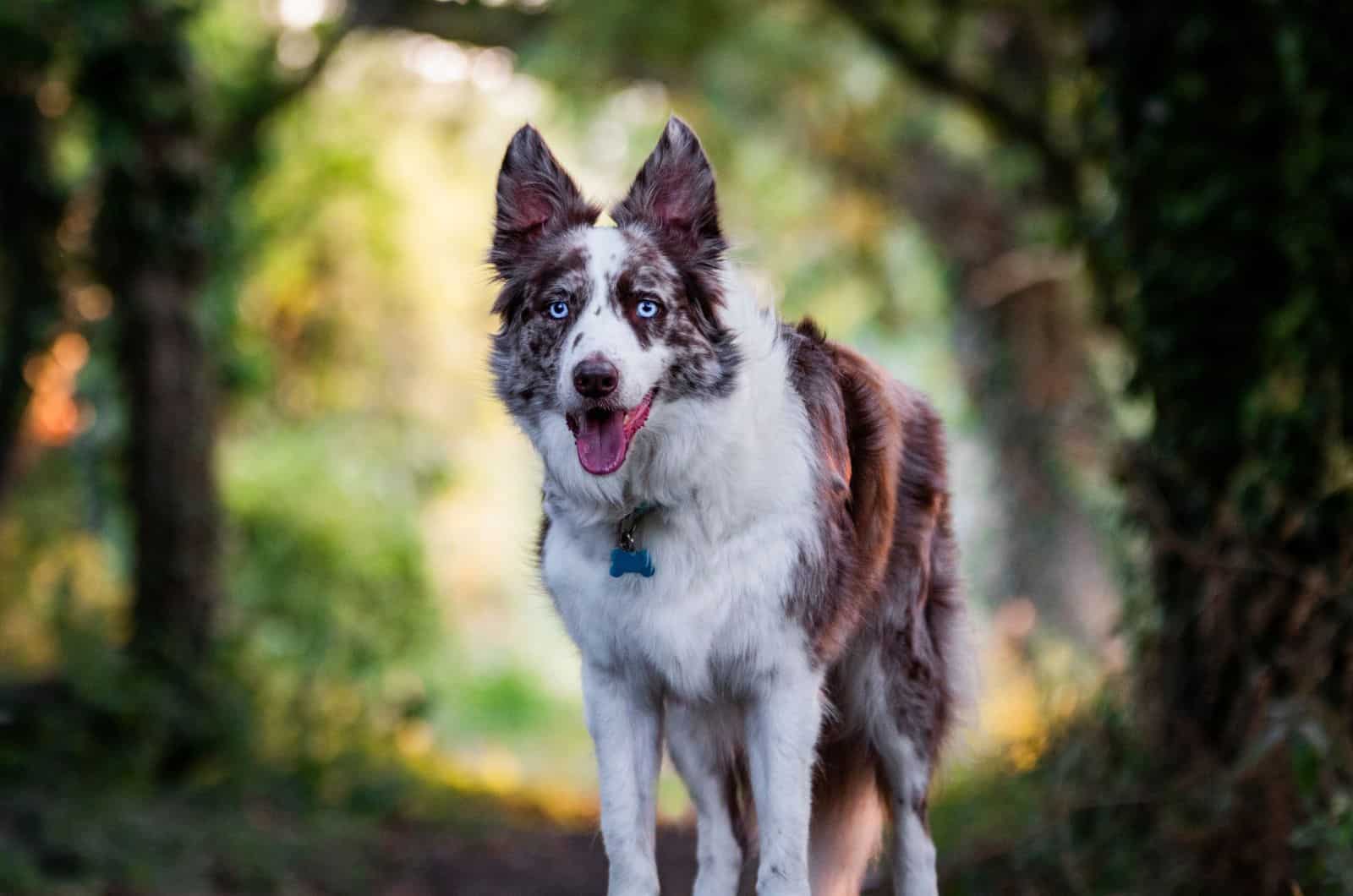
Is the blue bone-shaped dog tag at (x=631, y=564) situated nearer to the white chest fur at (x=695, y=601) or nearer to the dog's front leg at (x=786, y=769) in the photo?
the white chest fur at (x=695, y=601)

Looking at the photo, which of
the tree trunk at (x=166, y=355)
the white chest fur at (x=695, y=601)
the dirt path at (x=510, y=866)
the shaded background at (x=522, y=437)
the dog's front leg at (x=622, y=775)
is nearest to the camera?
the white chest fur at (x=695, y=601)

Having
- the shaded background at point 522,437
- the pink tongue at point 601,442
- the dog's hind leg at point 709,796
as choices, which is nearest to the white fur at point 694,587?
the pink tongue at point 601,442

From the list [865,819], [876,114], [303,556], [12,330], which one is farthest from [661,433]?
[876,114]

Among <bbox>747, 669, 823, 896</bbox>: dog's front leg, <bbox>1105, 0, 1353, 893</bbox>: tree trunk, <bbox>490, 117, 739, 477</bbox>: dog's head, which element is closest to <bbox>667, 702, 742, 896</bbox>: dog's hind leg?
<bbox>747, 669, 823, 896</bbox>: dog's front leg

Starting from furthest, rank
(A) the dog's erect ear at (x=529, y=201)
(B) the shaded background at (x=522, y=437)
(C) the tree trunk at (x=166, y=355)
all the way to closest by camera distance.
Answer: (C) the tree trunk at (x=166, y=355)
(B) the shaded background at (x=522, y=437)
(A) the dog's erect ear at (x=529, y=201)

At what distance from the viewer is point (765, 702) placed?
4008 mm

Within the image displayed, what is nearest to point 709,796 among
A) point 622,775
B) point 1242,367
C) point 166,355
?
point 622,775

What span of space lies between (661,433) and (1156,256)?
3.45 m

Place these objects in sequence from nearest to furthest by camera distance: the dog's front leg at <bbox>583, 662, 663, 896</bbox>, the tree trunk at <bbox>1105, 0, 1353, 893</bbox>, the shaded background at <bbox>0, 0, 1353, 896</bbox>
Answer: the dog's front leg at <bbox>583, 662, 663, 896</bbox> < the tree trunk at <bbox>1105, 0, 1353, 893</bbox> < the shaded background at <bbox>0, 0, 1353, 896</bbox>

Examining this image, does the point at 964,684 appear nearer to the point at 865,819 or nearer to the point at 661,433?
the point at 865,819

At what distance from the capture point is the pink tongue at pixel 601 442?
3.76 metres

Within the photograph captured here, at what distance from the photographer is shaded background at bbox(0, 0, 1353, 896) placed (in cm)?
603

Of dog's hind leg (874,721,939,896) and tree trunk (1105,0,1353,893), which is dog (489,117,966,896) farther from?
tree trunk (1105,0,1353,893)

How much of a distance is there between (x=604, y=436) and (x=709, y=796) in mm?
1226
